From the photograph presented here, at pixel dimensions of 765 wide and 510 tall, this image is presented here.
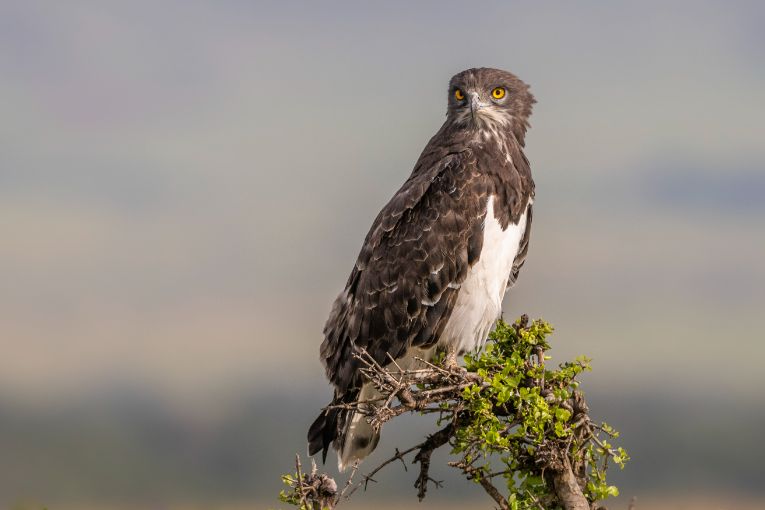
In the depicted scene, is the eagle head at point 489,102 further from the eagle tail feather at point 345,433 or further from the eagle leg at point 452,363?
the eagle tail feather at point 345,433

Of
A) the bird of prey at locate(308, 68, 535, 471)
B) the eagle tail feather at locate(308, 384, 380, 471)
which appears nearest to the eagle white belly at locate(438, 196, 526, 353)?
the bird of prey at locate(308, 68, 535, 471)

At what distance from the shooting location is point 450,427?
884 cm

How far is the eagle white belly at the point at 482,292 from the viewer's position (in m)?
9.84

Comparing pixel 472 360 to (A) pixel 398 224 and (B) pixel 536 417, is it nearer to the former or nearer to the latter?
(B) pixel 536 417

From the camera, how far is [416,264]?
389 inches

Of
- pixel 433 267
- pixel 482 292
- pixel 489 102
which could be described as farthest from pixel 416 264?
pixel 489 102

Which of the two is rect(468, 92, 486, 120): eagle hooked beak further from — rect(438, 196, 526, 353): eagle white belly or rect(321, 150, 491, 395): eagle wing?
rect(438, 196, 526, 353): eagle white belly

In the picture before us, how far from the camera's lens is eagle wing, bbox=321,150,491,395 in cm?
978

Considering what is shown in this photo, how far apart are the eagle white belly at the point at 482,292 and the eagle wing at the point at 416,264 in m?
0.10

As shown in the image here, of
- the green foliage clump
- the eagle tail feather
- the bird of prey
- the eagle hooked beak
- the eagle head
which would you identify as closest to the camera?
the green foliage clump

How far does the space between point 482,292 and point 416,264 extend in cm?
77

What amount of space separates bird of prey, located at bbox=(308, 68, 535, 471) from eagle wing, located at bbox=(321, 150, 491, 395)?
1cm

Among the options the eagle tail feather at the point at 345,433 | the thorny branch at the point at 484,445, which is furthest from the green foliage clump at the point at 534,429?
the eagle tail feather at the point at 345,433

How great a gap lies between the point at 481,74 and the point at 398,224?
2.05 meters
